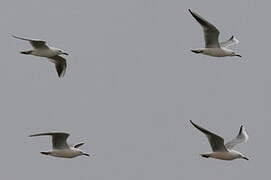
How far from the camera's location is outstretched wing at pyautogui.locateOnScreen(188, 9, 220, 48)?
28906 mm

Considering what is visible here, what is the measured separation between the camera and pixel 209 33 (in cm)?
2977

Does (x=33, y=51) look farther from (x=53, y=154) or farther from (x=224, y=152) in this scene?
(x=224, y=152)

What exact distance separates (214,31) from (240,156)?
3.88m

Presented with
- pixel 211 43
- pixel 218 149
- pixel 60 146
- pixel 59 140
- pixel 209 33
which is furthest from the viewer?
pixel 211 43

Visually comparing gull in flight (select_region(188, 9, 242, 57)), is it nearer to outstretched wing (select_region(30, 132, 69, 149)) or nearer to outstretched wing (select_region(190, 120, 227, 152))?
outstretched wing (select_region(190, 120, 227, 152))

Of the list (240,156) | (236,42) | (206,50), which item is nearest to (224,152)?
(240,156)

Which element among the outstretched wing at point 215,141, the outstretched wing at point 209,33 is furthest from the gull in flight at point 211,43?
the outstretched wing at point 215,141

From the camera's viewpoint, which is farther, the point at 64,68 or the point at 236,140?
the point at 64,68

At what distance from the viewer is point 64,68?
3334 cm

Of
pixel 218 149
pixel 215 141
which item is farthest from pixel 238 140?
pixel 215 141

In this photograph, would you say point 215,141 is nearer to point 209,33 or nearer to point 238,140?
point 238,140

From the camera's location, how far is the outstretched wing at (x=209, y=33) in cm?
2891

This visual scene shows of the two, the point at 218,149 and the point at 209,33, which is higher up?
the point at 209,33

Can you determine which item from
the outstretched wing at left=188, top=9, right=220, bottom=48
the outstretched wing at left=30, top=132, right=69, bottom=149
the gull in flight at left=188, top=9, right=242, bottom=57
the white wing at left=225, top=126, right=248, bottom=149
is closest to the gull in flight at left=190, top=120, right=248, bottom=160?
the white wing at left=225, top=126, right=248, bottom=149
